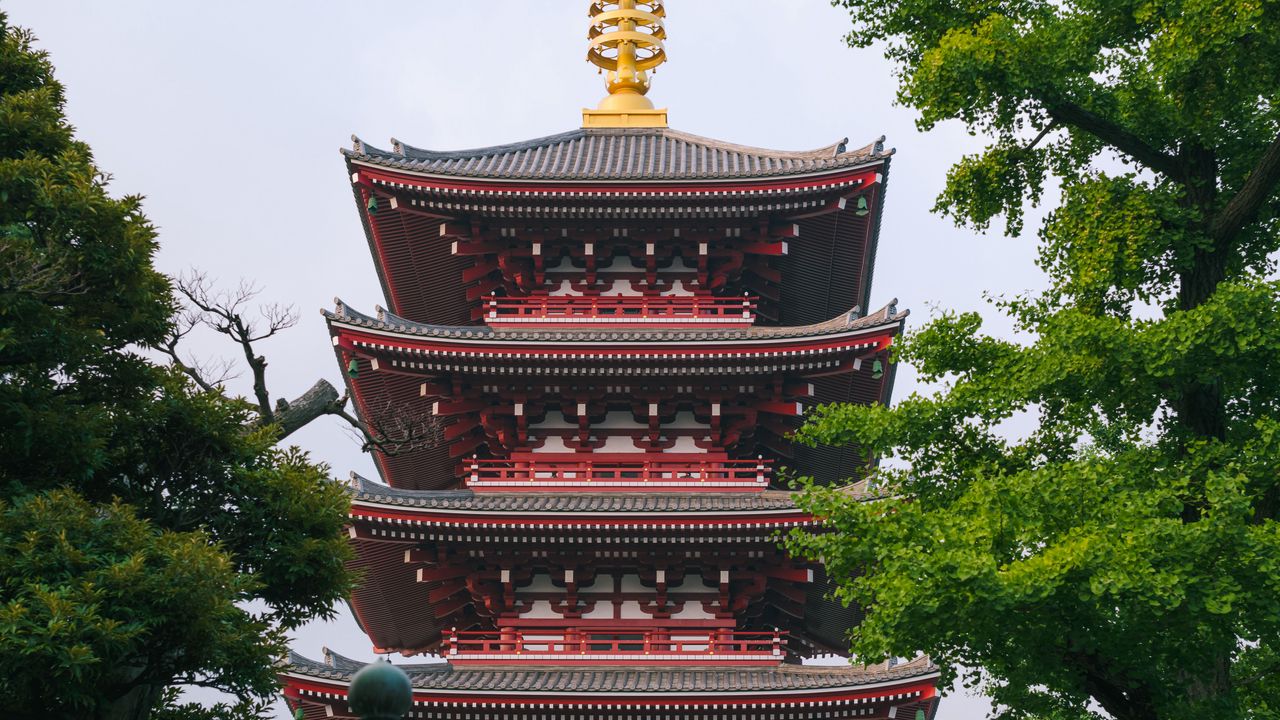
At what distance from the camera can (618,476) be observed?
2036cm

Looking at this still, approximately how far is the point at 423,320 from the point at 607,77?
23.4 feet

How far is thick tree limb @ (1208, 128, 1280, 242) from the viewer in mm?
12906

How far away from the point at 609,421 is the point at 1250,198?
10990mm

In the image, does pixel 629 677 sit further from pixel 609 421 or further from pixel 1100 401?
pixel 1100 401

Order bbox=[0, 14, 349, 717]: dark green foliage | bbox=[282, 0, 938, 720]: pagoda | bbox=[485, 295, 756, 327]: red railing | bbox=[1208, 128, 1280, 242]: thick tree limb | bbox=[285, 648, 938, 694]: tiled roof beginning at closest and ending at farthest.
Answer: bbox=[0, 14, 349, 717]: dark green foliage
bbox=[1208, 128, 1280, 242]: thick tree limb
bbox=[285, 648, 938, 694]: tiled roof
bbox=[282, 0, 938, 720]: pagoda
bbox=[485, 295, 756, 327]: red railing

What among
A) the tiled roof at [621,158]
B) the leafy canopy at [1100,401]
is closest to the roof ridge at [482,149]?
the tiled roof at [621,158]

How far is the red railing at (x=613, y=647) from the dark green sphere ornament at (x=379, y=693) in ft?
46.6

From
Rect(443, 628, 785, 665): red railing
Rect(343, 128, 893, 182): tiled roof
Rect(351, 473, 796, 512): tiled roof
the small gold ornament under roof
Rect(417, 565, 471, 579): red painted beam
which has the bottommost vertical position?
Rect(443, 628, 785, 665): red railing

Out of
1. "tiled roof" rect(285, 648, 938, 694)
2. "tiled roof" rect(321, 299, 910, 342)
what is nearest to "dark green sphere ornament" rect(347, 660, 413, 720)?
"tiled roof" rect(285, 648, 938, 694)

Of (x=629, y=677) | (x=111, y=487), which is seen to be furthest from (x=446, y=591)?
(x=111, y=487)

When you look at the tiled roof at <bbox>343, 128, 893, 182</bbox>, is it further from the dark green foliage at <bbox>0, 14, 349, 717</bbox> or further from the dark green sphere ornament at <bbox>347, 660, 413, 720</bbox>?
the dark green sphere ornament at <bbox>347, 660, 413, 720</bbox>

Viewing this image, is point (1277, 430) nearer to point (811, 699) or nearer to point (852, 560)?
point (852, 560)

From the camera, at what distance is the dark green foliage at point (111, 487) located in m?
10.0

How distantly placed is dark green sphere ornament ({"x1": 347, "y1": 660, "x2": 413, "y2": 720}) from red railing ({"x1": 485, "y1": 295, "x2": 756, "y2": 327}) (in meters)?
16.6
